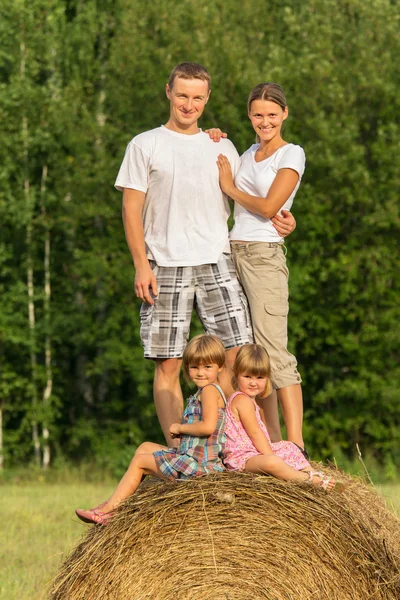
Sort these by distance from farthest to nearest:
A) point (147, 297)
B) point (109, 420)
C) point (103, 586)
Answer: point (109, 420)
point (147, 297)
point (103, 586)

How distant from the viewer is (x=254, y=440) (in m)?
5.20

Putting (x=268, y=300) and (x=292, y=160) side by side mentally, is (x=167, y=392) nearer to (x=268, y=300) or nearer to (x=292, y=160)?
(x=268, y=300)

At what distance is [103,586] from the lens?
5.11 m

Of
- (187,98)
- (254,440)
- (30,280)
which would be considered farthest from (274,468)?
(30,280)

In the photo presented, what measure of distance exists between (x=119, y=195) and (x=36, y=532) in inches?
394

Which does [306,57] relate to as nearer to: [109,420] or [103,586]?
[109,420]

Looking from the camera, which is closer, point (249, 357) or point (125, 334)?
point (249, 357)

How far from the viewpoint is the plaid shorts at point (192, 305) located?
19.2 feet

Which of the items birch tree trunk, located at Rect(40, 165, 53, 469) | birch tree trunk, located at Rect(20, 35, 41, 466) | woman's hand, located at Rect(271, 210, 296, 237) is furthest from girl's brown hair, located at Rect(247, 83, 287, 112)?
birch tree trunk, located at Rect(40, 165, 53, 469)

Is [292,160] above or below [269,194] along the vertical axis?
above

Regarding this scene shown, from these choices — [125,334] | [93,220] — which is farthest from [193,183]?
[93,220]

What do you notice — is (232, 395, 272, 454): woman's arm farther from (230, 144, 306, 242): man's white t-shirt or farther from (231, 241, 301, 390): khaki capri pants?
(230, 144, 306, 242): man's white t-shirt

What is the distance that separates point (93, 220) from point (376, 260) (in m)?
5.25

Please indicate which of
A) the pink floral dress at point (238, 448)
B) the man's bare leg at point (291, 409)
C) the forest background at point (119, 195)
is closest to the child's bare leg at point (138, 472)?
the pink floral dress at point (238, 448)
